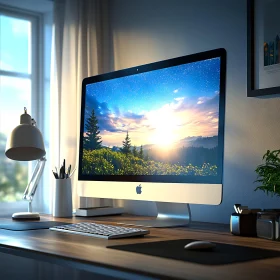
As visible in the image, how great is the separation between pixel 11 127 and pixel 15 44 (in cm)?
48

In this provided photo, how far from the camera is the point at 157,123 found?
6.41 feet

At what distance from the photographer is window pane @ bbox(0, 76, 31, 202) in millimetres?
2877

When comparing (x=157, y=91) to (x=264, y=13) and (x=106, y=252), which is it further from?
(x=106, y=252)

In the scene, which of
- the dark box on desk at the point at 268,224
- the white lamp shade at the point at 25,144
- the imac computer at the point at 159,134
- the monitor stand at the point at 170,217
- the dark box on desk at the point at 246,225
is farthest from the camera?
the white lamp shade at the point at 25,144

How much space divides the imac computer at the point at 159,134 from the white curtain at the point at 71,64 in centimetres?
39

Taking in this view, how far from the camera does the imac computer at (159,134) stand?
69.3 inches

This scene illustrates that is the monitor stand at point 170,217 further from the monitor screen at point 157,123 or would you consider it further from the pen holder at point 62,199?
the pen holder at point 62,199

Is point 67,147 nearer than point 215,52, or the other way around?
point 215,52

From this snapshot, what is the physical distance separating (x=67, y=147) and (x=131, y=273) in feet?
5.57

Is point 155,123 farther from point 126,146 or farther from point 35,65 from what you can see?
point 35,65

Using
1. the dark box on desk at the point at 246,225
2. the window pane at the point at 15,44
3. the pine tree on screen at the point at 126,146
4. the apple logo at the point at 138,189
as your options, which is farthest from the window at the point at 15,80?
the dark box on desk at the point at 246,225

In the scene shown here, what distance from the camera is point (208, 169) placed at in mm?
1746

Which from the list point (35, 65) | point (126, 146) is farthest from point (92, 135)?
point (35, 65)

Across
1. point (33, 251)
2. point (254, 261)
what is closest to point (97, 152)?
point (33, 251)
